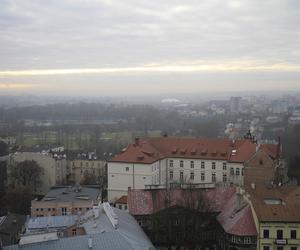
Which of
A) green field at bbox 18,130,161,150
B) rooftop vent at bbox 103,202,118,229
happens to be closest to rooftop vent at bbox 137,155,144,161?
rooftop vent at bbox 103,202,118,229

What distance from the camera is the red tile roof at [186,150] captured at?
180 ft

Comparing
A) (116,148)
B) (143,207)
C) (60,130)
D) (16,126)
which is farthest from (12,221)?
(16,126)

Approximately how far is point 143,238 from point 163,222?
5.43 metres

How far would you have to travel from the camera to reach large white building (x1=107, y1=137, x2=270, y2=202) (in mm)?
54562

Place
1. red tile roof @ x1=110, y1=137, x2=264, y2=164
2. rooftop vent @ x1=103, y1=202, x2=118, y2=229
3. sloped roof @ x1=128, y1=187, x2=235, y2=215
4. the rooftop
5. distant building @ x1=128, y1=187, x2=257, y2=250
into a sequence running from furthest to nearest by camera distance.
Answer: red tile roof @ x1=110, y1=137, x2=264, y2=164, the rooftop, sloped roof @ x1=128, y1=187, x2=235, y2=215, distant building @ x1=128, y1=187, x2=257, y2=250, rooftop vent @ x1=103, y1=202, x2=118, y2=229

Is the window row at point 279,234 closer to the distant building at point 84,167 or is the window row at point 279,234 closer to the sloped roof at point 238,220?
the sloped roof at point 238,220

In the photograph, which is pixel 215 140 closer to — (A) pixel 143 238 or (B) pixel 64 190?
(B) pixel 64 190

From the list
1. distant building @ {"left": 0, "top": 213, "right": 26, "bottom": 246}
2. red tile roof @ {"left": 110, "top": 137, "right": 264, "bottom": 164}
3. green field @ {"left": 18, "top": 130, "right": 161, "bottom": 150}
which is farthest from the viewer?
green field @ {"left": 18, "top": 130, "right": 161, "bottom": 150}

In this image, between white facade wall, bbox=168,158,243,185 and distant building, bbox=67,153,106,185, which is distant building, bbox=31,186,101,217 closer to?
white facade wall, bbox=168,158,243,185

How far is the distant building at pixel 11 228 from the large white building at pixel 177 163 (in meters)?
11.6

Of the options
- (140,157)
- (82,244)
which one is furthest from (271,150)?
(82,244)

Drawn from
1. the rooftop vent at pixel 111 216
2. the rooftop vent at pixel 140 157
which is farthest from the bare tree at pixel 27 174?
→ the rooftop vent at pixel 111 216

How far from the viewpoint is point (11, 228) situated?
Result: 4325 cm

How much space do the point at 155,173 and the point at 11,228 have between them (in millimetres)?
17707
